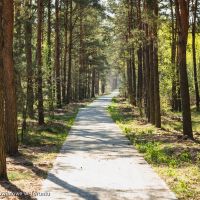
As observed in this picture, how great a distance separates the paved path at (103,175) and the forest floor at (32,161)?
283 mm

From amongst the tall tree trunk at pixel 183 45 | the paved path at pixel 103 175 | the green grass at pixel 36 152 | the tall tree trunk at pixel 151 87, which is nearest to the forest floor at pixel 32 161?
the green grass at pixel 36 152

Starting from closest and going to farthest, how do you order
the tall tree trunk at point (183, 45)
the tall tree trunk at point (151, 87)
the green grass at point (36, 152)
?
the green grass at point (36, 152) → the tall tree trunk at point (183, 45) → the tall tree trunk at point (151, 87)

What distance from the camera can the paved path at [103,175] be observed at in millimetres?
8320

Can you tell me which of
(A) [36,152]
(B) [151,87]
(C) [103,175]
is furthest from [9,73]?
(B) [151,87]

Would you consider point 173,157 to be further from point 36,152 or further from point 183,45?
point 183,45

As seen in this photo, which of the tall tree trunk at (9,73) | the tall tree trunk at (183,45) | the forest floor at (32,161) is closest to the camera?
the forest floor at (32,161)

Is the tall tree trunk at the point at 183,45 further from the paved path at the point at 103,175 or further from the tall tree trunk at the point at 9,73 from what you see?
the tall tree trunk at the point at 9,73

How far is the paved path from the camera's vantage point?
832cm

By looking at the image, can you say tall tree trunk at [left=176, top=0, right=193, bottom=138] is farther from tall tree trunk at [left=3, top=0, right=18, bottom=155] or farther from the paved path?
tall tree trunk at [left=3, top=0, right=18, bottom=155]

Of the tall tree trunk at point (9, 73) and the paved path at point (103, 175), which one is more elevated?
the tall tree trunk at point (9, 73)

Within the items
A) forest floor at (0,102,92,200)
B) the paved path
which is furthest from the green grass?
the paved path

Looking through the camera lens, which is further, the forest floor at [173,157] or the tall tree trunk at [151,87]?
the tall tree trunk at [151,87]

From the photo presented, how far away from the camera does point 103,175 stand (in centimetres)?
1021

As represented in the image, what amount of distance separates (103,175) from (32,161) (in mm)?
2955
